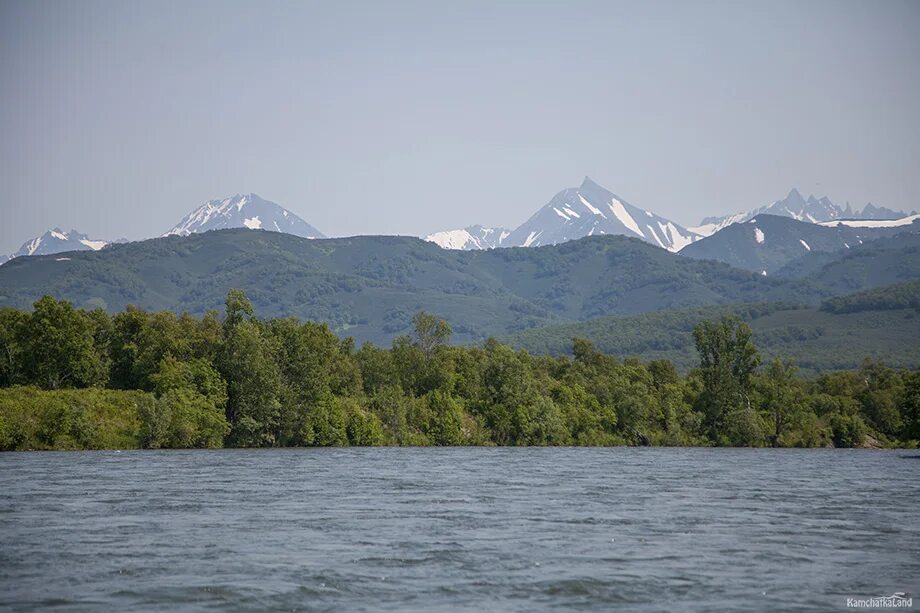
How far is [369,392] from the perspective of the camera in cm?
14288

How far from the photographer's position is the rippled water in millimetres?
36812

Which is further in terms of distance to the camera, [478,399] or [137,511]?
[478,399]

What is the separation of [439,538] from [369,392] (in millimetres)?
94500

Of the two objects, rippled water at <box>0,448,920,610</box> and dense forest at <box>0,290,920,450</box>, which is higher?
dense forest at <box>0,290,920,450</box>

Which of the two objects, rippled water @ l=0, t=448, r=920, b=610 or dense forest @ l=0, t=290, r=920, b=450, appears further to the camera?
dense forest @ l=0, t=290, r=920, b=450

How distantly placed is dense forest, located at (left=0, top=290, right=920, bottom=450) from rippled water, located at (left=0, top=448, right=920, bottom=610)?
78.2ft

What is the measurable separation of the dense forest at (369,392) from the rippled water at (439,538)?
23845mm

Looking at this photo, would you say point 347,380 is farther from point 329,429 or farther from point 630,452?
point 630,452

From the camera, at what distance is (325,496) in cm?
6588

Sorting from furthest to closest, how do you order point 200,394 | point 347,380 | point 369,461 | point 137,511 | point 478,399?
point 478,399 < point 347,380 < point 200,394 < point 369,461 < point 137,511

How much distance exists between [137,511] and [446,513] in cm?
1638

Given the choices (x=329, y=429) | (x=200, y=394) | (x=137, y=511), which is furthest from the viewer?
(x=329, y=429)

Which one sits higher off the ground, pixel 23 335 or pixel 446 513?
pixel 23 335

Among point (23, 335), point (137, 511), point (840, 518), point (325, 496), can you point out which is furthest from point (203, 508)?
point (23, 335)
